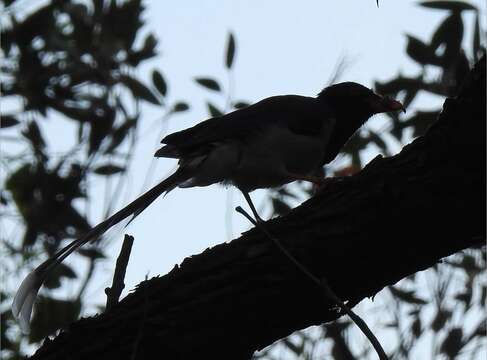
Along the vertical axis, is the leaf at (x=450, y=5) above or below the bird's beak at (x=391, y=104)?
above

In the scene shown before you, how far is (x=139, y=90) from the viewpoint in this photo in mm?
5484

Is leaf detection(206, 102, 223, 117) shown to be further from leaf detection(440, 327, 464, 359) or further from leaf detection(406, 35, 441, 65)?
leaf detection(440, 327, 464, 359)

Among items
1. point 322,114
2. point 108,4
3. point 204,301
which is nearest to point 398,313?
point 322,114

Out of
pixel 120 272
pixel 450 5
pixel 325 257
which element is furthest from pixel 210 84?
pixel 325 257

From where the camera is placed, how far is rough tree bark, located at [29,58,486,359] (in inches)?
94.7

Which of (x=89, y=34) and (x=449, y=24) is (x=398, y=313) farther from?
(x=89, y=34)

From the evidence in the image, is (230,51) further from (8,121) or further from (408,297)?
(408,297)

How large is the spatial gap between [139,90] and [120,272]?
3.00 m

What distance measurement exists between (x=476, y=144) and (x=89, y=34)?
3.82 meters

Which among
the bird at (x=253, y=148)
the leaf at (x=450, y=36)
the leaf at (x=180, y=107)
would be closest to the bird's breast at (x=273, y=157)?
the bird at (x=253, y=148)

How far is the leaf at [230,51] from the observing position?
5.07m

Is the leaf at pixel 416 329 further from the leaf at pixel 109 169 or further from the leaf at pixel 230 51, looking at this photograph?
the leaf at pixel 109 169

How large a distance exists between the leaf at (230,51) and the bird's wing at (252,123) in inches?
20.9

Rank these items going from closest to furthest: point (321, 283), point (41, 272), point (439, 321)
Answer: point (321, 283) < point (41, 272) < point (439, 321)
